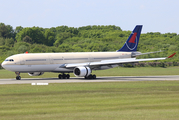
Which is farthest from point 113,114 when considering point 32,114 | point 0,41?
point 0,41

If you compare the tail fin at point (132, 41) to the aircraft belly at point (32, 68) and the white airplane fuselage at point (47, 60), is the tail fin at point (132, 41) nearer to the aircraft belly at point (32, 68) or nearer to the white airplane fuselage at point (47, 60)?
the white airplane fuselage at point (47, 60)

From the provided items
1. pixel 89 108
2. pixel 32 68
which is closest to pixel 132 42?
pixel 32 68

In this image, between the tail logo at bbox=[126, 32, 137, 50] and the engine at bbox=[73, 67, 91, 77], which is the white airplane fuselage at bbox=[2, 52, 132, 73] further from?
the tail logo at bbox=[126, 32, 137, 50]

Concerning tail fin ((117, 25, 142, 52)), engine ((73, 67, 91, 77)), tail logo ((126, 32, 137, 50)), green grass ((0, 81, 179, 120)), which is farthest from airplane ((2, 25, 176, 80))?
green grass ((0, 81, 179, 120))

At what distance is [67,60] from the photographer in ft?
172

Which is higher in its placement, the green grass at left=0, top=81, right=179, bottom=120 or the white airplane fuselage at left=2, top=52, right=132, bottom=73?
the white airplane fuselage at left=2, top=52, right=132, bottom=73

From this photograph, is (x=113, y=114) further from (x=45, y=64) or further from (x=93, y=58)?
(x=93, y=58)

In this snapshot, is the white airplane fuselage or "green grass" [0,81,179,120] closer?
"green grass" [0,81,179,120]

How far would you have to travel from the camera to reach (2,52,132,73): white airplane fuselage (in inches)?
1880

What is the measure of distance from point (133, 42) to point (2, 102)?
39118 millimetres

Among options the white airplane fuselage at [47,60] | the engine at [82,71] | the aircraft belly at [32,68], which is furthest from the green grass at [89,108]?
the engine at [82,71]

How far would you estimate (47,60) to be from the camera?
164 ft

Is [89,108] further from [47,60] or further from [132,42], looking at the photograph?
[132,42]

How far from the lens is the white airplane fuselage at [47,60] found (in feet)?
157
